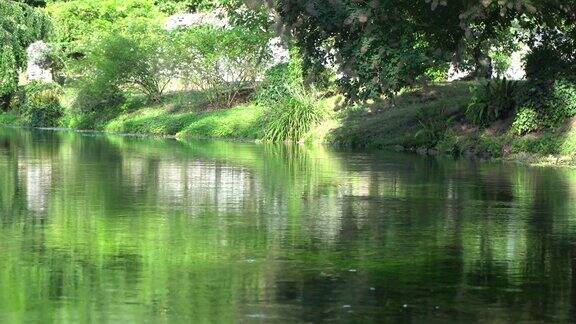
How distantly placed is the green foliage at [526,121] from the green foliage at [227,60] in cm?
2082

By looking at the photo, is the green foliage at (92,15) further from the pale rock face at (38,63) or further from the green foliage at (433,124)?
the green foliage at (433,124)

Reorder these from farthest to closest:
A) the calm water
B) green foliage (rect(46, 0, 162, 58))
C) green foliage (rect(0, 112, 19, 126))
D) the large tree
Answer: green foliage (rect(46, 0, 162, 58))
green foliage (rect(0, 112, 19, 126))
the large tree
the calm water

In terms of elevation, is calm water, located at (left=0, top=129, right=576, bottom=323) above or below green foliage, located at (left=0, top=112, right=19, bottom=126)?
below

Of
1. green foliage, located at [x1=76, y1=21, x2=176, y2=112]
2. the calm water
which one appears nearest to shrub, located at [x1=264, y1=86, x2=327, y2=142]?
green foliage, located at [x1=76, y1=21, x2=176, y2=112]

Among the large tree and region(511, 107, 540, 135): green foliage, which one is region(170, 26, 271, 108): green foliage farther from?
region(511, 107, 540, 135): green foliage

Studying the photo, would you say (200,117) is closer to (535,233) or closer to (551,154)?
(551,154)

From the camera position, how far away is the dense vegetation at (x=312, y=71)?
2978cm

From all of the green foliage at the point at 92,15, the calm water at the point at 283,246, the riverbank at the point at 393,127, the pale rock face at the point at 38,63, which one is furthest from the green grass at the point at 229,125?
the calm water at the point at 283,246

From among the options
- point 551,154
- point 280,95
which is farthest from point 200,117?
point 551,154

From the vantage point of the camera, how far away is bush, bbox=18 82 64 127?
6053cm

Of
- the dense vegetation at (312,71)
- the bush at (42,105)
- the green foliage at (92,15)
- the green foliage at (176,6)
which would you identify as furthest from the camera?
the green foliage at (176,6)

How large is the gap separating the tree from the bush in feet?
4.16

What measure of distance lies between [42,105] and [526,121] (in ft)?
110

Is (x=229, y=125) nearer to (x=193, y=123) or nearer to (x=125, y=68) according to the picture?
(x=193, y=123)
